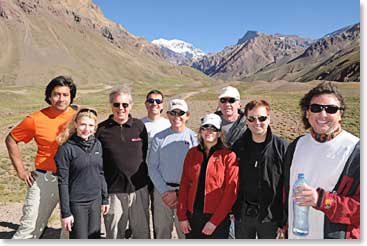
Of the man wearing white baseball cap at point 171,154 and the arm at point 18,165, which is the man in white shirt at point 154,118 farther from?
the arm at point 18,165

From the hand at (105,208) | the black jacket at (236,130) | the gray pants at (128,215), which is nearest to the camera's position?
the black jacket at (236,130)

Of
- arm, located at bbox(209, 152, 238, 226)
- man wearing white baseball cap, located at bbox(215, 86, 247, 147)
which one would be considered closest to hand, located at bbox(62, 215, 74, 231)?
arm, located at bbox(209, 152, 238, 226)

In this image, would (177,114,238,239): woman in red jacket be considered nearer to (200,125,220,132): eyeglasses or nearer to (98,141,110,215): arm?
(200,125,220,132): eyeglasses

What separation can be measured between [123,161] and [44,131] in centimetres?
101

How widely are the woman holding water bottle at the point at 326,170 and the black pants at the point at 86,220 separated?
218cm

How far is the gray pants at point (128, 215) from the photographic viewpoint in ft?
16.5

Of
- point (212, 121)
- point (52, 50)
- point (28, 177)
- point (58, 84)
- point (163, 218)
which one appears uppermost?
point (52, 50)

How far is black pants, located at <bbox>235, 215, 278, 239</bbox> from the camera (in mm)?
4223

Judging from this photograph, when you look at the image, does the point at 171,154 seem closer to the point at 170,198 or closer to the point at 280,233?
the point at 170,198

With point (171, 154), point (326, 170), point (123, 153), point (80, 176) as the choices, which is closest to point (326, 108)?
point (326, 170)

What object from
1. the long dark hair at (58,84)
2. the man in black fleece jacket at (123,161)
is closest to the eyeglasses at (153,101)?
the man in black fleece jacket at (123,161)

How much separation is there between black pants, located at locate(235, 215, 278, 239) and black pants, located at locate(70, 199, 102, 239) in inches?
63.9

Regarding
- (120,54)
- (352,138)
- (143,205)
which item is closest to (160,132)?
(143,205)

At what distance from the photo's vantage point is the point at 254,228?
426 centimetres
